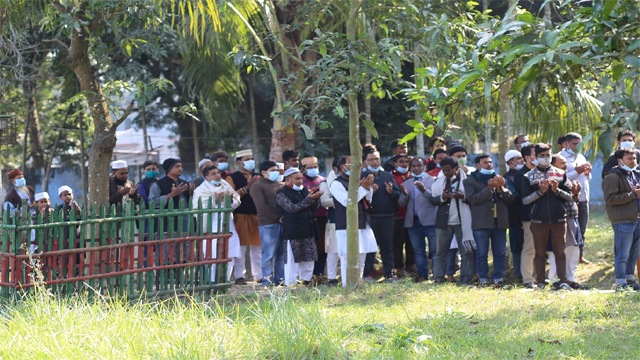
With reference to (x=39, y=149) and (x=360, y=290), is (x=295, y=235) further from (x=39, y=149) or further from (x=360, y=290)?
(x=39, y=149)

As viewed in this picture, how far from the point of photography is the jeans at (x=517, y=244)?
10.3 metres

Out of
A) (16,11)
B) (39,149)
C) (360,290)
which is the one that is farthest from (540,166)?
(39,149)

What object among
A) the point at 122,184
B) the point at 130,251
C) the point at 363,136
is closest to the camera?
the point at 130,251

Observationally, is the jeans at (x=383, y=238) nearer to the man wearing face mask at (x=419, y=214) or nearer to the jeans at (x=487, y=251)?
the man wearing face mask at (x=419, y=214)

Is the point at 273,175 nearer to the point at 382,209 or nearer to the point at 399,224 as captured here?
the point at 382,209

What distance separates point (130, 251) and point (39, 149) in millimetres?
14504

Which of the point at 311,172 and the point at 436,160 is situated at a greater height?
the point at 436,160

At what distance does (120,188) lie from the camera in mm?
10867

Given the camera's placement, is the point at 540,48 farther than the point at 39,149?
No

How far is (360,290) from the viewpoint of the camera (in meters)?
8.72

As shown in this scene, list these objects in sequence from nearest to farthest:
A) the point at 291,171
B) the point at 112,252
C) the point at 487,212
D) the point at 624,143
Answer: the point at 112,252
the point at 624,143
the point at 487,212
the point at 291,171

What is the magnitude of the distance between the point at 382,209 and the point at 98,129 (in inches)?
150

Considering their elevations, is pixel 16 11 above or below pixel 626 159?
above

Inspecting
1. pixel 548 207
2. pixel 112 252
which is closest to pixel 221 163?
pixel 112 252
